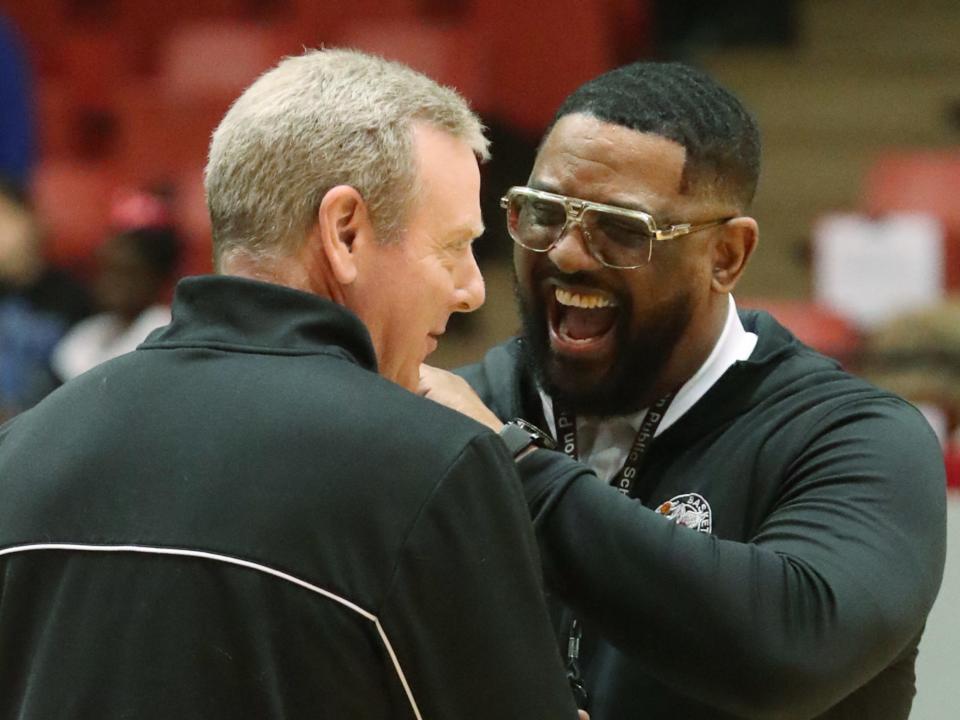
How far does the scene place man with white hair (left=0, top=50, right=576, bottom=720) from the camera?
1366mm

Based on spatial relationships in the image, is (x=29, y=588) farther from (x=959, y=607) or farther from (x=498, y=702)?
(x=959, y=607)

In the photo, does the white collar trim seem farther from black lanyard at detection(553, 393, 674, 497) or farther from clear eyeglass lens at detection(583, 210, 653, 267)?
clear eyeglass lens at detection(583, 210, 653, 267)

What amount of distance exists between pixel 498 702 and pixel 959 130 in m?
5.28

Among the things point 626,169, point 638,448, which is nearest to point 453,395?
point 638,448

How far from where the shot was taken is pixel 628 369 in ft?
6.86

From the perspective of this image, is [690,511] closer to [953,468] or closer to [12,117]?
[953,468]

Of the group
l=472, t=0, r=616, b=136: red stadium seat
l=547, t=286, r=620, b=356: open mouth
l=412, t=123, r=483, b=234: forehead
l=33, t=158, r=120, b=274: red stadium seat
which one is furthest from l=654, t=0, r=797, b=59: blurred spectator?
l=412, t=123, r=483, b=234: forehead

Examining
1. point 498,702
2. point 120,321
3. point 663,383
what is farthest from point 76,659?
point 120,321

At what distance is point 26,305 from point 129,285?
887 mm

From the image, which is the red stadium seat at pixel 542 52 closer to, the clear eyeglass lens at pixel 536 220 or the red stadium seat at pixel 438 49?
the red stadium seat at pixel 438 49

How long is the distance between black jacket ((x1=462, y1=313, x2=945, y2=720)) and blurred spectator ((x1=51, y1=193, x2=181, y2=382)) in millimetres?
3036

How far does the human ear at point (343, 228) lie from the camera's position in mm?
1493

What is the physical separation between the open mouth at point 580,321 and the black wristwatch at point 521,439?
332 millimetres

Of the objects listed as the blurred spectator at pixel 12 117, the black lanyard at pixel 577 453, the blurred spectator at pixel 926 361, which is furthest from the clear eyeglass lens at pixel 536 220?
the blurred spectator at pixel 12 117
